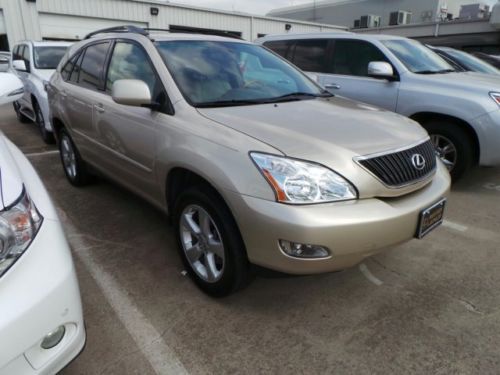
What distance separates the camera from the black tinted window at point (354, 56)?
5.20 meters

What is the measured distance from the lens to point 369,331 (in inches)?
86.1

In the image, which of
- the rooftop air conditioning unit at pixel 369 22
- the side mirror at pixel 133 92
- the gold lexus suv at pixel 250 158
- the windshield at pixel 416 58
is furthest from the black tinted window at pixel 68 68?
the rooftop air conditioning unit at pixel 369 22

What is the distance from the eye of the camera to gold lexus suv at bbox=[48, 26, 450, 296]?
1.95 m

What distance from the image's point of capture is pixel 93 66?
12.0 feet

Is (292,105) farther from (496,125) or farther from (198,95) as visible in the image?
(496,125)

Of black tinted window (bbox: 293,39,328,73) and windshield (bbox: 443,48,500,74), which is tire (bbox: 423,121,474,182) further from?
windshield (bbox: 443,48,500,74)

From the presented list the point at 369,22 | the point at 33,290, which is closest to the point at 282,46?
the point at 33,290

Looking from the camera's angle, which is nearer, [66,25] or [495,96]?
[495,96]

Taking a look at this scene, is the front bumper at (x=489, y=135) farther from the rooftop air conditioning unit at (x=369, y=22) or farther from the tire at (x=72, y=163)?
the rooftop air conditioning unit at (x=369, y=22)

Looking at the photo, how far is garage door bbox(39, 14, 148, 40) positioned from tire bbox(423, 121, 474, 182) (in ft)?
47.2

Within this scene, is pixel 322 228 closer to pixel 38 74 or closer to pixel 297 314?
pixel 297 314

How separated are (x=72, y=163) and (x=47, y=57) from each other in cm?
357

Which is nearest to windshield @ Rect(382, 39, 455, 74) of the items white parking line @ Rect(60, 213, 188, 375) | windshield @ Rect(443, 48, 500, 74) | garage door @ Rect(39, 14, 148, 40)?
windshield @ Rect(443, 48, 500, 74)

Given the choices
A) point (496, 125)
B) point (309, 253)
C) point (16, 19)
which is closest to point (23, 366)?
point (309, 253)
